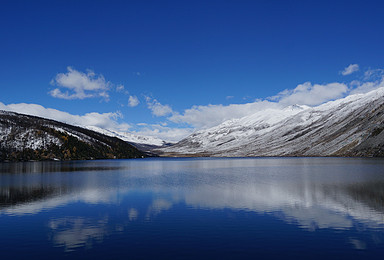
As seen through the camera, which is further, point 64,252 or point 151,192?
point 151,192

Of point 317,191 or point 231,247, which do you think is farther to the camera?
point 317,191

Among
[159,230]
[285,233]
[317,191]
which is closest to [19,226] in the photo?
[159,230]

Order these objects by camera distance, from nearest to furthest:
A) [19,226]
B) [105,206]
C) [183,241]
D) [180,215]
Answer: [183,241], [19,226], [180,215], [105,206]

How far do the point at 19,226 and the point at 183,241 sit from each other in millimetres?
16231

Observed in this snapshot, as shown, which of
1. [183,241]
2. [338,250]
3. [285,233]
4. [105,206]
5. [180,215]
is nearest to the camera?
[338,250]

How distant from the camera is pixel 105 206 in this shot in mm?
39031

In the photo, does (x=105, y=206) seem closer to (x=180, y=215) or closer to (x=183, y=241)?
(x=180, y=215)

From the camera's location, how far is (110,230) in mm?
27312

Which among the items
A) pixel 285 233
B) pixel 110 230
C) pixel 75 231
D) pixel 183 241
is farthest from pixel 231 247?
pixel 75 231

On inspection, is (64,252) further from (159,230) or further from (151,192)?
(151,192)

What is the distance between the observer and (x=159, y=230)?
27328mm

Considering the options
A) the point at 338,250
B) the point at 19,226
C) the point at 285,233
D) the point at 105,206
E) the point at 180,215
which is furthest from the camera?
the point at 105,206

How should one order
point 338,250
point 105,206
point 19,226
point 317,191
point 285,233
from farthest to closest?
point 317,191 < point 105,206 < point 19,226 < point 285,233 < point 338,250

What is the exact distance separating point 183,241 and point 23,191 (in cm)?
3914
